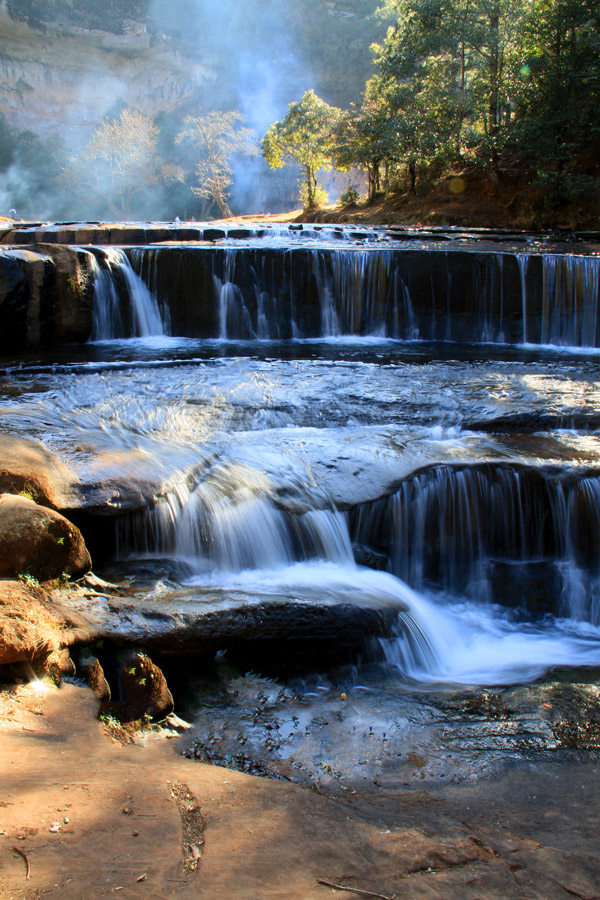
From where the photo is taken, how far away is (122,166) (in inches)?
1874

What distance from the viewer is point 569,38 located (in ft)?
71.2

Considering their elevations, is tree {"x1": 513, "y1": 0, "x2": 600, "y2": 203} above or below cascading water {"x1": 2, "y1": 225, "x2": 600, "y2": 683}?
above

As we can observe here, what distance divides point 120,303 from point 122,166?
4150 centimetres

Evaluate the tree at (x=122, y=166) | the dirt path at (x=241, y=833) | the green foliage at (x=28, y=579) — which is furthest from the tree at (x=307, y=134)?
the dirt path at (x=241, y=833)

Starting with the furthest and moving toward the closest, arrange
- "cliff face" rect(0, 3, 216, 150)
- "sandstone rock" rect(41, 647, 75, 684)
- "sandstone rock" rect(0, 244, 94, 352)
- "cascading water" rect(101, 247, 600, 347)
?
"cliff face" rect(0, 3, 216, 150) < "cascading water" rect(101, 247, 600, 347) < "sandstone rock" rect(0, 244, 94, 352) < "sandstone rock" rect(41, 647, 75, 684)

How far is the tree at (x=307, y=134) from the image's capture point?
34.5 meters

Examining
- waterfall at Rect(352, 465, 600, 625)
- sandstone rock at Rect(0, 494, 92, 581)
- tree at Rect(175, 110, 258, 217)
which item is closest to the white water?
waterfall at Rect(352, 465, 600, 625)

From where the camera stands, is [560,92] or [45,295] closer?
[45,295]

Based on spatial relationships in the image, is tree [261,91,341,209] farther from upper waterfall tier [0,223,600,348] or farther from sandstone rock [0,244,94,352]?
sandstone rock [0,244,94,352]

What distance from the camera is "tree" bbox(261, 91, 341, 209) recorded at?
A: 34.5m

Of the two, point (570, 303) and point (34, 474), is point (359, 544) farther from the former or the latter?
point (570, 303)

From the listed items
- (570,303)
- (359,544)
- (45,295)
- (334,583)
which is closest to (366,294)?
(570,303)

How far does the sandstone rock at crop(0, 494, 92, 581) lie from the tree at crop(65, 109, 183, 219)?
4854 cm

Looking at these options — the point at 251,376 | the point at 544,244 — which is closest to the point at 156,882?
the point at 251,376
